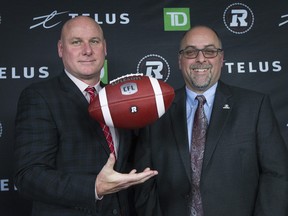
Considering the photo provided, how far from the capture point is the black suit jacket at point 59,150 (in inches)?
49.6

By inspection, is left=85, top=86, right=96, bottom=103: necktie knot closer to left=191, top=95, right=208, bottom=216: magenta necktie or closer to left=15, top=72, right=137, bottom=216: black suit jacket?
left=15, top=72, right=137, bottom=216: black suit jacket

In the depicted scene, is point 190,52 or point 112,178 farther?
point 190,52

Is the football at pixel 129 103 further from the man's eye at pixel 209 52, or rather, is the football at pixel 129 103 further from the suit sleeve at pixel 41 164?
the man's eye at pixel 209 52

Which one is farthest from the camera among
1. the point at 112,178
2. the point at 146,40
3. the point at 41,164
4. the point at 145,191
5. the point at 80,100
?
the point at 146,40

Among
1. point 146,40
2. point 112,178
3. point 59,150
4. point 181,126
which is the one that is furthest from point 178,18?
point 112,178

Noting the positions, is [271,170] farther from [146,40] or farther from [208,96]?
[146,40]

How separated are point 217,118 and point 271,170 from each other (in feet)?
0.87

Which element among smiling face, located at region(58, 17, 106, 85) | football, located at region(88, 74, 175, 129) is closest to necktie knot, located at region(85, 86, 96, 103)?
smiling face, located at region(58, 17, 106, 85)

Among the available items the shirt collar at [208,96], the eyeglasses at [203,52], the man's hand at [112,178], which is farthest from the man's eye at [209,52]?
the man's hand at [112,178]

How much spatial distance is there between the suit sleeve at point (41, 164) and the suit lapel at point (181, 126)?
1.30 ft

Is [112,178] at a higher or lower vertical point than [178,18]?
lower

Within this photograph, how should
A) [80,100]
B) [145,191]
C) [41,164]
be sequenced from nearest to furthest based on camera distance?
[41,164] < [80,100] < [145,191]

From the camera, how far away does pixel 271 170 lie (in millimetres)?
1473

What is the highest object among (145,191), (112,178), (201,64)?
(201,64)
